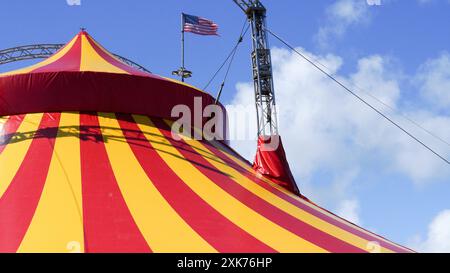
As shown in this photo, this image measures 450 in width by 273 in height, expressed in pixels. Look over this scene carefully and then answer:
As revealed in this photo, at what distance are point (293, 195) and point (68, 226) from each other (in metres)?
2.76

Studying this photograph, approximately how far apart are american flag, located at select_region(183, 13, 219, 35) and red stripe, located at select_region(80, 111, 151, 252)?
17.6 ft

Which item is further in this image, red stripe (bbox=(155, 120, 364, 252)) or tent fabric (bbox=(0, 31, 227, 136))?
tent fabric (bbox=(0, 31, 227, 136))

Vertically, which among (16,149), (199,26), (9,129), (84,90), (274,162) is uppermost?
(199,26)

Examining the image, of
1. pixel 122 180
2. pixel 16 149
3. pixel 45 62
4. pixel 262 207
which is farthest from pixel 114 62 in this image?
pixel 262 207

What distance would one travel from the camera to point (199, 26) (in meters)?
10.4

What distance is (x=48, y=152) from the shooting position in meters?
5.01

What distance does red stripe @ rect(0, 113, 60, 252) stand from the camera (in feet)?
12.7

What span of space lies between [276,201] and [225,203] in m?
0.70

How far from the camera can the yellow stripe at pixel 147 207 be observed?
392 centimetres

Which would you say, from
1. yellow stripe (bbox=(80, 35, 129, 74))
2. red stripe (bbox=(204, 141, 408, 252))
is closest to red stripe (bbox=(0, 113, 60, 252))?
yellow stripe (bbox=(80, 35, 129, 74))

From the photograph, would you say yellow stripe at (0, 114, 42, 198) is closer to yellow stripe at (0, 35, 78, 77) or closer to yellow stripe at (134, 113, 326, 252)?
yellow stripe at (0, 35, 78, 77)

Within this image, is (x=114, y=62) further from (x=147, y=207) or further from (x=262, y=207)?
(x=262, y=207)

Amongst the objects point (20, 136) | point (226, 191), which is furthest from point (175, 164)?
point (20, 136)
